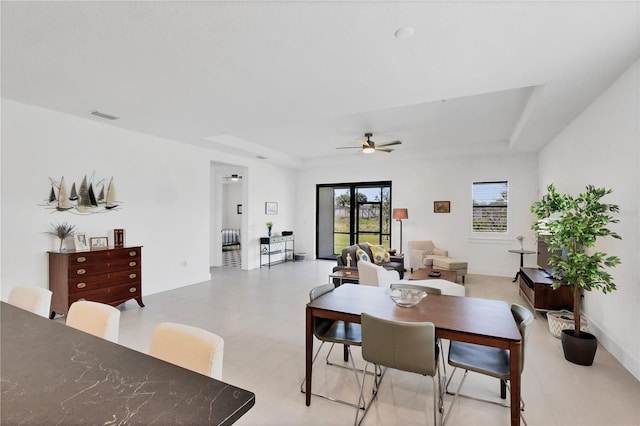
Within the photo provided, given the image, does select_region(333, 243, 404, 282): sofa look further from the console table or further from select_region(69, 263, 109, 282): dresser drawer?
select_region(69, 263, 109, 282): dresser drawer

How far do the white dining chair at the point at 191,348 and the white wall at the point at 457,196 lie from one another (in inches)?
280

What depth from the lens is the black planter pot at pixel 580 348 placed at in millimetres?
2820

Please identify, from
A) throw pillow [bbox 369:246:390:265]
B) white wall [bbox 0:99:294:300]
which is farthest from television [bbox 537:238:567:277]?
white wall [bbox 0:99:294:300]

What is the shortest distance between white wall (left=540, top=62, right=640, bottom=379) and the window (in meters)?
3.20

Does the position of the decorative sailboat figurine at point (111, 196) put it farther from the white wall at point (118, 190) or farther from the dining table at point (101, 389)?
the dining table at point (101, 389)

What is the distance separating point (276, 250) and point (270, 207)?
1245 mm

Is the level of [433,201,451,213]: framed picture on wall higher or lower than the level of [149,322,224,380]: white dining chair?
higher

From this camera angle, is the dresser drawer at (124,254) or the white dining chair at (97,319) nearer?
the white dining chair at (97,319)

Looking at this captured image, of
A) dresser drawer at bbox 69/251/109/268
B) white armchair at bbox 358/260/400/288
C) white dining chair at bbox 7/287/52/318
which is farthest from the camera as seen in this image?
white armchair at bbox 358/260/400/288

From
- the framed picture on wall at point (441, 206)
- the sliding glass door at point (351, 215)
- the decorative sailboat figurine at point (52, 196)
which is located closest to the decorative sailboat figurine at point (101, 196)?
the decorative sailboat figurine at point (52, 196)

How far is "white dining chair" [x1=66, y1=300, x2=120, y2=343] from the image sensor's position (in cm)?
159

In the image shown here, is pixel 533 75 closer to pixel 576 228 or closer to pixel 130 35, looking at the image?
pixel 576 228

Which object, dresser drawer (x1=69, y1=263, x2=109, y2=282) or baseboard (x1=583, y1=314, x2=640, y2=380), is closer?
baseboard (x1=583, y1=314, x2=640, y2=380)

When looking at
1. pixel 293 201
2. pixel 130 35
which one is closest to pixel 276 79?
pixel 130 35
